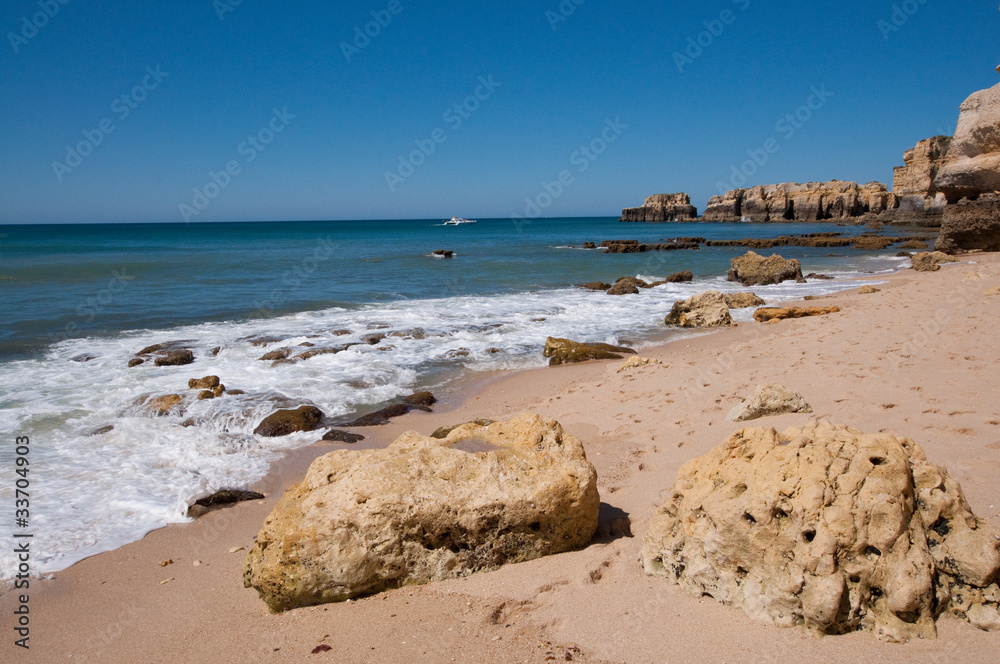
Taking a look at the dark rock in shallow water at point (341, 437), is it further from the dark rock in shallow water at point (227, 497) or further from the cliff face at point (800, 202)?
the cliff face at point (800, 202)

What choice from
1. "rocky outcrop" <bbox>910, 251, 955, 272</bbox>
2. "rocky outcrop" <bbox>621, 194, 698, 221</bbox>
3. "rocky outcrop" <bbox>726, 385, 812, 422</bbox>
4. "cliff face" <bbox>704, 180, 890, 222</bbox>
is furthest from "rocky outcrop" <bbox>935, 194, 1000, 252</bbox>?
"rocky outcrop" <bbox>621, 194, 698, 221</bbox>

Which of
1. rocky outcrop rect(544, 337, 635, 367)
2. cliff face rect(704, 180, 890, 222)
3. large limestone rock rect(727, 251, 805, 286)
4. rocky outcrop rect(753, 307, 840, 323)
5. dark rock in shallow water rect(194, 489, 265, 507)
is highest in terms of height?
cliff face rect(704, 180, 890, 222)

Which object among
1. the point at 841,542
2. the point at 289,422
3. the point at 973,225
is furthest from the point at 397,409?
the point at 973,225

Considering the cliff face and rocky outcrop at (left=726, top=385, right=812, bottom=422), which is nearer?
rocky outcrop at (left=726, top=385, right=812, bottom=422)

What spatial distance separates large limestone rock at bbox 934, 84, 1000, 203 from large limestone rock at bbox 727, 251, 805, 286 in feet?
19.8

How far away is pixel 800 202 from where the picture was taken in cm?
8662

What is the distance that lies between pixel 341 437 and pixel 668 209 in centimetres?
10877

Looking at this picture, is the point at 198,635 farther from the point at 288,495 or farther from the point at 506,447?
the point at 506,447

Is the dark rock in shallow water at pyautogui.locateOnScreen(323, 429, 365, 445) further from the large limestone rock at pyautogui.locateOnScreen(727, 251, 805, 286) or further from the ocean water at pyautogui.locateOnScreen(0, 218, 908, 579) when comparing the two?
the large limestone rock at pyautogui.locateOnScreen(727, 251, 805, 286)

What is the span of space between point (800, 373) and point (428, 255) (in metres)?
34.1

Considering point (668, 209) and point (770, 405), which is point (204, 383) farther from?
point (668, 209)

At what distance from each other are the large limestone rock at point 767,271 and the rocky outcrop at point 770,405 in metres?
17.2

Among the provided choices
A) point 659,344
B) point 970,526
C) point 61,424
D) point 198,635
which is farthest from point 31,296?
point 970,526

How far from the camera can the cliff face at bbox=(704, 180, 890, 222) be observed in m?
80.2
